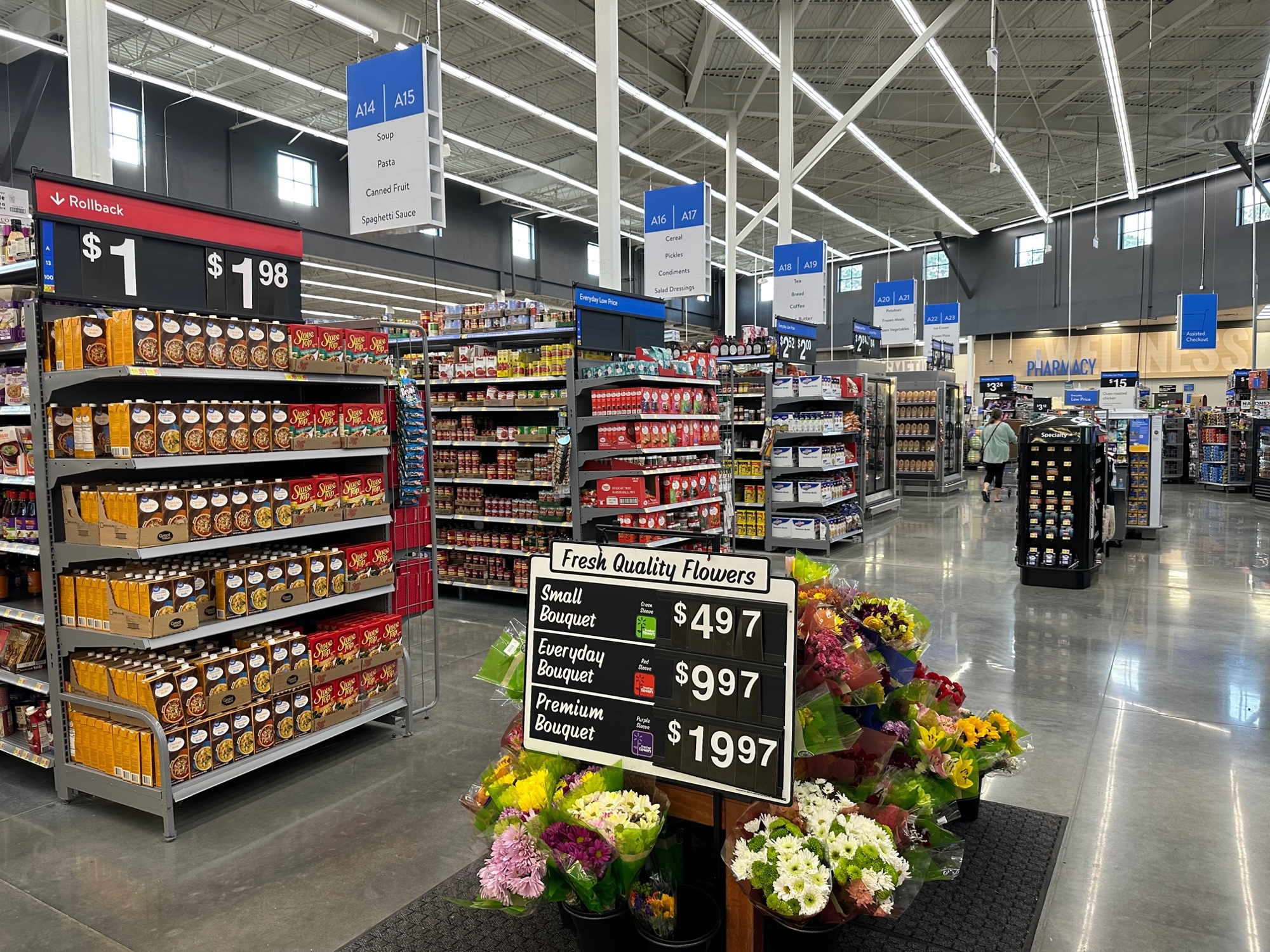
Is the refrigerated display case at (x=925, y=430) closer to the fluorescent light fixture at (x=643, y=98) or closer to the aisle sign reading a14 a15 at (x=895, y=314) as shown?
the aisle sign reading a14 a15 at (x=895, y=314)

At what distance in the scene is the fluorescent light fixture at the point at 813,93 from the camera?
11.1 m

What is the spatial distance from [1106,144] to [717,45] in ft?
33.5

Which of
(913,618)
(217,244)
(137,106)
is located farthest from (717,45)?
(913,618)

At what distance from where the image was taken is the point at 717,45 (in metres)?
14.1

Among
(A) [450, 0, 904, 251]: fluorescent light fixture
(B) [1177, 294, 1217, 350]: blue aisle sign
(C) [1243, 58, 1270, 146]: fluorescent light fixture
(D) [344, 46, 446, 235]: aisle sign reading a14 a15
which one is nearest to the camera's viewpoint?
(D) [344, 46, 446, 235]: aisle sign reading a14 a15

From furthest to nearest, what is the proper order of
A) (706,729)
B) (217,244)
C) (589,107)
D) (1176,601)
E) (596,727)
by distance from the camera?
(589,107), (1176,601), (217,244), (596,727), (706,729)

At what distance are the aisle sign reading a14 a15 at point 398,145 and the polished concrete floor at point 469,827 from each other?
3174mm

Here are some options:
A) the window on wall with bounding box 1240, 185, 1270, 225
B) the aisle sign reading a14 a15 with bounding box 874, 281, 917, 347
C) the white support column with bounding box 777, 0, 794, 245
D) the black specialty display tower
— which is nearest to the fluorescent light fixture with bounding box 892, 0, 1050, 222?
the white support column with bounding box 777, 0, 794, 245

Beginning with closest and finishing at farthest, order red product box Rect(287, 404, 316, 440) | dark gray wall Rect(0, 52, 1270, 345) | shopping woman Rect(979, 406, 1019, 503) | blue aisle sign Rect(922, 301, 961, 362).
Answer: red product box Rect(287, 404, 316, 440) → dark gray wall Rect(0, 52, 1270, 345) → shopping woman Rect(979, 406, 1019, 503) → blue aisle sign Rect(922, 301, 961, 362)

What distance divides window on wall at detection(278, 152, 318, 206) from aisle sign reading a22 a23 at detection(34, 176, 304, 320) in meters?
14.7

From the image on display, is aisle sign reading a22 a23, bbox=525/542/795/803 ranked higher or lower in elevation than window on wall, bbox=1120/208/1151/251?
lower

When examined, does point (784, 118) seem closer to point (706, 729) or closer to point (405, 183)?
point (405, 183)

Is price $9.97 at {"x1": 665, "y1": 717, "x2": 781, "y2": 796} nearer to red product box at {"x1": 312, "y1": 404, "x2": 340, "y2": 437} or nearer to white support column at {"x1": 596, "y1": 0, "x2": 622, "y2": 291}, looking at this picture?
red product box at {"x1": 312, "y1": 404, "x2": 340, "y2": 437}

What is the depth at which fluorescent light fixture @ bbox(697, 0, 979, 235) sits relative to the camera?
11.1m
